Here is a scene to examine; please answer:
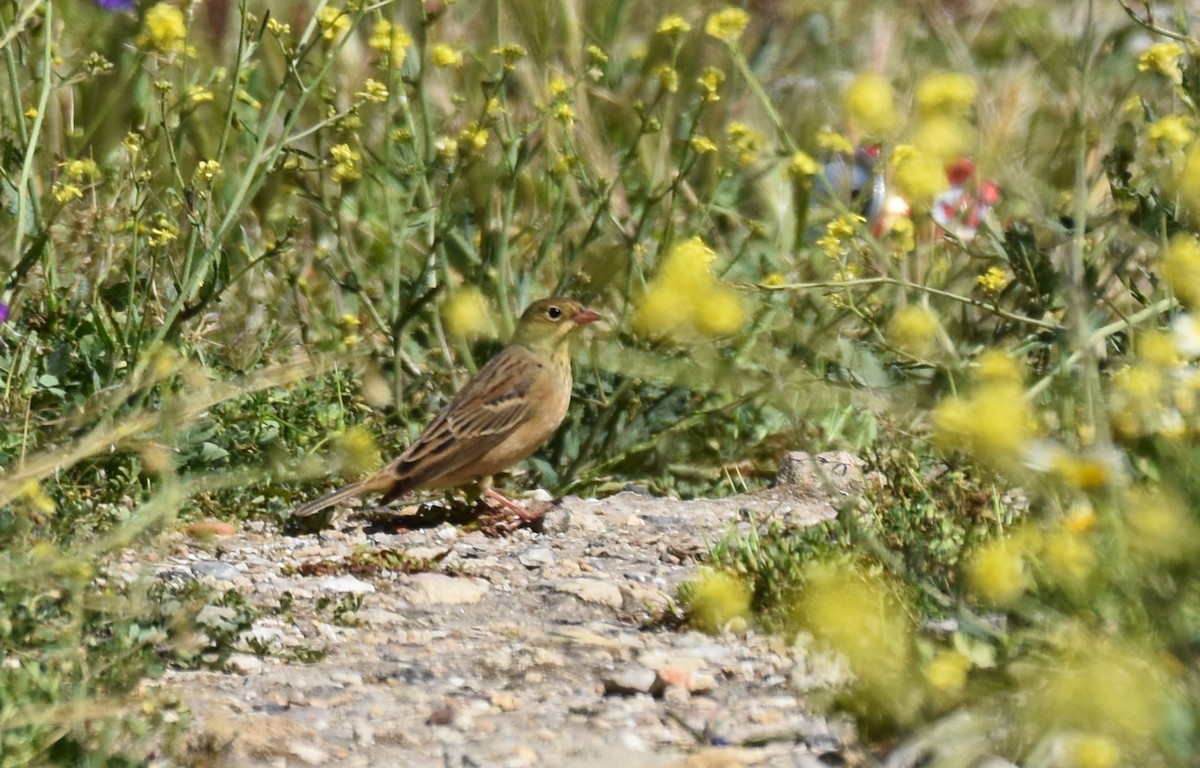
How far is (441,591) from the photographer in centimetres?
494

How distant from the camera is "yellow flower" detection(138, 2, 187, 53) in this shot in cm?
514

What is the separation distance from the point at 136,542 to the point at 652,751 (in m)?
1.88

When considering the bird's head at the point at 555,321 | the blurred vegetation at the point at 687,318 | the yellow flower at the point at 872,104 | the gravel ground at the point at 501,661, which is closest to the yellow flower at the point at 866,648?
the blurred vegetation at the point at 687,318

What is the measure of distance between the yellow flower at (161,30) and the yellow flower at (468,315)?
1205 millimetres

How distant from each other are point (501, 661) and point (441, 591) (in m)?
0.65

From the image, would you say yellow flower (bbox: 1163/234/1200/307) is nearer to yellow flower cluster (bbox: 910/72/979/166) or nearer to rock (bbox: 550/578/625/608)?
yellow flower cluster (bbox: 910/72/979/166)

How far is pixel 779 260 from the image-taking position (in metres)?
7.16

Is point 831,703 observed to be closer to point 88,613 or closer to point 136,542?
point 88,613

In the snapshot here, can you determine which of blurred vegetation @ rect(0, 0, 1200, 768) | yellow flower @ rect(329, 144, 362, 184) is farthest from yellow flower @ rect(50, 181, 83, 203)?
yellow flower @ rect(329, 144, 362, 184)

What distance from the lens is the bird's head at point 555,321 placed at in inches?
263

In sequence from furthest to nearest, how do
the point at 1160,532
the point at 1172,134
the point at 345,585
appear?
the point at 345,585 < the point at 1172,134 < the point at 1160,532

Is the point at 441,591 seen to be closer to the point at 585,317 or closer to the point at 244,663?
the point at 244,663

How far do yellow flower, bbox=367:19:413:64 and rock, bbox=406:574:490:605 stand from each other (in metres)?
1.94

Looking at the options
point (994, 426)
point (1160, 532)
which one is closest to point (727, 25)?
point (994, 426)
